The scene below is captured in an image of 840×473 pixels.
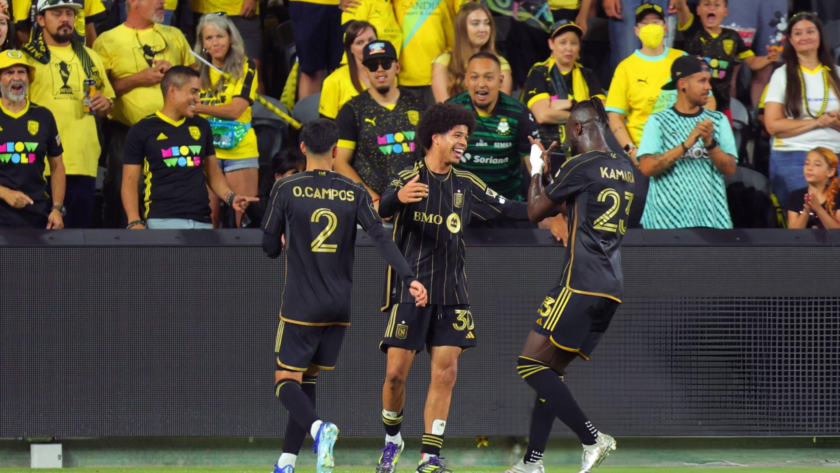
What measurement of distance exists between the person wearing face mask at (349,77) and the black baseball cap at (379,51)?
57 cm

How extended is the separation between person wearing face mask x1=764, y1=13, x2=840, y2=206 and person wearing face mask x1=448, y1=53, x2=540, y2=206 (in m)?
2.10

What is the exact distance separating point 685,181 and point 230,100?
351 centimetres

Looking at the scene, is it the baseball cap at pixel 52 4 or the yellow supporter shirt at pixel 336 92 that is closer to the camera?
the baseball cap at pixel 52 4

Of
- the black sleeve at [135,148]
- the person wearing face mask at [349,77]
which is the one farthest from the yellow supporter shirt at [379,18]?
the black sleeve at [135,148]

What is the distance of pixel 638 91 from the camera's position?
884 centimetres

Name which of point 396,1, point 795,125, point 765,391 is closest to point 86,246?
point 396,1

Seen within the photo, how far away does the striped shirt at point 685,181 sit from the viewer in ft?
25.7

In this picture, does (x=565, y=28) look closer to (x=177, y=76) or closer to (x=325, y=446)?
(x=177, y=76)

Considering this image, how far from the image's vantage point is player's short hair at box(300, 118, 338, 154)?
6.34m

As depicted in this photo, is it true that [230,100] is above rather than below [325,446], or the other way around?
above

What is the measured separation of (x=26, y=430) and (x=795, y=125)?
5.96m

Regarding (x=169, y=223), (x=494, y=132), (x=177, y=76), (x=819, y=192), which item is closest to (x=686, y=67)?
(x=819, y=192)

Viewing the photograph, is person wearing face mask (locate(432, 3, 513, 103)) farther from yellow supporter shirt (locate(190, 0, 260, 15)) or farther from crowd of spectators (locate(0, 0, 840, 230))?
yellow supporter shirt (locate(190, 0, 260, 15))

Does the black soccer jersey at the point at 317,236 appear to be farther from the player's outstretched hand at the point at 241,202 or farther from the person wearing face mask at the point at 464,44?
the person wearing face mask at the point at 464,44
